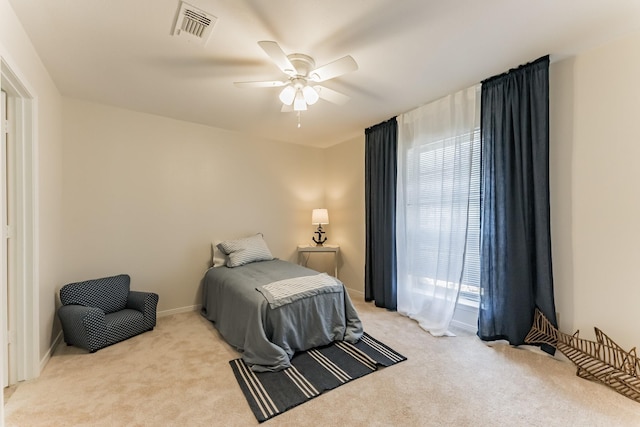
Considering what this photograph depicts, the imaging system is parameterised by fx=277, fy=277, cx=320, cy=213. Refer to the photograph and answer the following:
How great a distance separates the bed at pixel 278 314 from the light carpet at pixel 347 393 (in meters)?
0.28

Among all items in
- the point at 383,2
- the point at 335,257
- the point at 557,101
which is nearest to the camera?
the point at 383,2

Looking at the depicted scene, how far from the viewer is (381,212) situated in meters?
3.67

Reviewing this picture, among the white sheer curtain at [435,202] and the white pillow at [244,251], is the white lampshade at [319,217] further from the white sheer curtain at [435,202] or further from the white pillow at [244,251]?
the white sheer curtain at [435,202]

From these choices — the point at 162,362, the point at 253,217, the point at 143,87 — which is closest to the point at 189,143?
the point at 143,87

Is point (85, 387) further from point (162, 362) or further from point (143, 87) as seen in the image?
point (143, 87)

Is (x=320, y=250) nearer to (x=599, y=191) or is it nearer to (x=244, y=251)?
(x=244, y=251)

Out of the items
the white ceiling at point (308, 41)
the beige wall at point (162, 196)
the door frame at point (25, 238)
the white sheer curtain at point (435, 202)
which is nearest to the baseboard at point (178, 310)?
the beige wall at point (162, 196)

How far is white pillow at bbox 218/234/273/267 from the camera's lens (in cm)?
347

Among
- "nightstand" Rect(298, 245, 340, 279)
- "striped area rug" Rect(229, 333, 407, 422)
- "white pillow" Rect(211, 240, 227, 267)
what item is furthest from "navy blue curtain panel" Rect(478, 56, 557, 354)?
"white pillow" Rect(211, 240, 227, 267)

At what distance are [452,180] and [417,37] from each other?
4.84 feet

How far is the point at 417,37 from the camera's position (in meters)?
1.90

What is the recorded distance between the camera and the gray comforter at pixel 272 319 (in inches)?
87.2

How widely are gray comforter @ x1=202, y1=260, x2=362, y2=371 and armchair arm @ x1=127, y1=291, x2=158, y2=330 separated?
0.59 meters

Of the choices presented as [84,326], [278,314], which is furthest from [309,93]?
[84,326]
